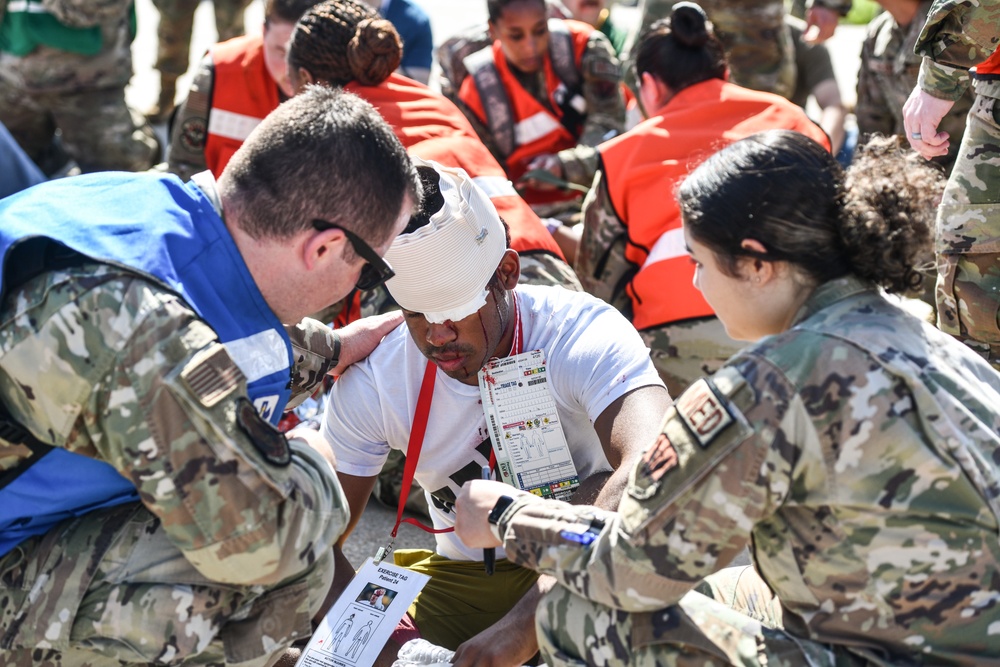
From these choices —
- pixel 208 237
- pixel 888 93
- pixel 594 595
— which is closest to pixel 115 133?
pixel 888 93

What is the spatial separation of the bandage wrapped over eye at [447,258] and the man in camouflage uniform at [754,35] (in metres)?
4.04

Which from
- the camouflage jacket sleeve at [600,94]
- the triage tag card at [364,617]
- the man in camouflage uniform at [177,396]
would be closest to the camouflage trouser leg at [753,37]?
the camouflage jacket sleeve at [600,94]

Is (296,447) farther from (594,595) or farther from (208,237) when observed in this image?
(594,595)

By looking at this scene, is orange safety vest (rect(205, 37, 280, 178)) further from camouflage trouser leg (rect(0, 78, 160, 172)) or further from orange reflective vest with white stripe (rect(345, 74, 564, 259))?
camouflage trouser leg (rect(0, 78, 160, 172))

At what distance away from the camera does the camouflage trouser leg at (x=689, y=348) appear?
365 cm

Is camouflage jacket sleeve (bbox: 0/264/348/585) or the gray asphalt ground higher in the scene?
camouflage jacket sleeve (bbox: 0/264/348/585)

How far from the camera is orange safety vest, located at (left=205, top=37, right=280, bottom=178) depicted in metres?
4.77

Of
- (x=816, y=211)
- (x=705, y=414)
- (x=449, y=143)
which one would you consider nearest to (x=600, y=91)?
(x=449, y=143)

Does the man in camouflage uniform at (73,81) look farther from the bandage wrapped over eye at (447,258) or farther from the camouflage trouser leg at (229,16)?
the bandage wrapped over eye at (447,258)

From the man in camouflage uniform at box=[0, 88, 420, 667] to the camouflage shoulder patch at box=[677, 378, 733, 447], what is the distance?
25.3 inches

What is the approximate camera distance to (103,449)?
191 centimetres

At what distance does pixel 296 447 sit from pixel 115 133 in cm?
480

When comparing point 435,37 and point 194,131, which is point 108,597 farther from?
point 435,37

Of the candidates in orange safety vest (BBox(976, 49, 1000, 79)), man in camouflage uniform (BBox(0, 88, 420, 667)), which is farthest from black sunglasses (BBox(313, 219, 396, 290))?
orange safety vest (BBox(976, 49, 1000, 79))
